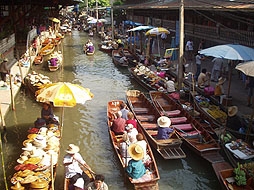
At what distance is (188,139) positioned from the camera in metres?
9.73

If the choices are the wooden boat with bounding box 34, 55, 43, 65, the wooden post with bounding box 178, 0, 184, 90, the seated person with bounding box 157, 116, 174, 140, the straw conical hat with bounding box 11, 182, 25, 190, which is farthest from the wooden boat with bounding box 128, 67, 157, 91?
the straw conical hat with bounding box 11, 182, 25, 190

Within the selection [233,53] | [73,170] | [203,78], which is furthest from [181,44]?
[73,170]

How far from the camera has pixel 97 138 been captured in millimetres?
11180

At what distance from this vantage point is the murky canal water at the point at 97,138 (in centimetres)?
851

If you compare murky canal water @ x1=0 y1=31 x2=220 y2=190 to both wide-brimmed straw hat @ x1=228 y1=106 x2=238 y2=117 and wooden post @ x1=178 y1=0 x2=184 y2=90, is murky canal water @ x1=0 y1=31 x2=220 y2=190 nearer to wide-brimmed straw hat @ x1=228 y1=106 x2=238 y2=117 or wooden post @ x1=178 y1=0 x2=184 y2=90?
wide-brimmed straw hat @ x1=228 y1=106 x2=238 y2=117

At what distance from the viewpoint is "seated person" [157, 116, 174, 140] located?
9164mm

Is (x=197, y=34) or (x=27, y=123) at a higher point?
(x=197, y=34)

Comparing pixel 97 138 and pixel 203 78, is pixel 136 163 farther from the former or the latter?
pixel 203 78

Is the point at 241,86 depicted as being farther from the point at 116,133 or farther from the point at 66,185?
the point at 66,185

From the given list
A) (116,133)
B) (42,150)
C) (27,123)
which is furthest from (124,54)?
(42,150)

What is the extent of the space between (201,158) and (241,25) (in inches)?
384

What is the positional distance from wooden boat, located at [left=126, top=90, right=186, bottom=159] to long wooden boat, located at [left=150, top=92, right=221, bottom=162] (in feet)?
1.33

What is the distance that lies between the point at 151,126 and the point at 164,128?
1480mm

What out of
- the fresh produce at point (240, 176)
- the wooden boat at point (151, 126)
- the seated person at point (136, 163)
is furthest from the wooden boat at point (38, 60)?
the fresh produce at point (240, 176)
